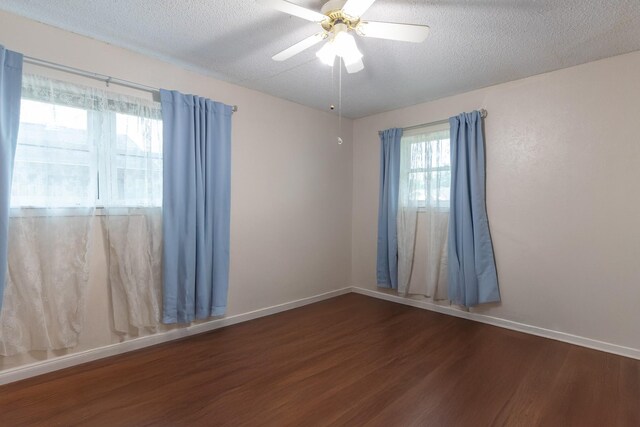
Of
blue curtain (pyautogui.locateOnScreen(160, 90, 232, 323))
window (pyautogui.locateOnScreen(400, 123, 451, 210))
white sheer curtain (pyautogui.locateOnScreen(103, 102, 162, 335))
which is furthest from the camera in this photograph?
window (pyautogui.locateOnScreen(400, 123, 451, 210))

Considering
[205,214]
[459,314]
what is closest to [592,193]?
[459,314]

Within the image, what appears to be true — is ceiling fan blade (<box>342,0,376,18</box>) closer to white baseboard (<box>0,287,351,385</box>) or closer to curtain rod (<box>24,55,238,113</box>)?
curtain rod (<box>24,55,238,113</box>)

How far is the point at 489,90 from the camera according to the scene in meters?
3.17

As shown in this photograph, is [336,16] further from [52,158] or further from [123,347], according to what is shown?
[123,347]

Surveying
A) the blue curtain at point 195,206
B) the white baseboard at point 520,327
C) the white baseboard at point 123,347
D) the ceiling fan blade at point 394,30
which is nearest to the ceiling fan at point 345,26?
the ceiling fan blade at point 394,30

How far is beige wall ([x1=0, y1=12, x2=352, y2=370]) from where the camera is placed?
91.0 inches

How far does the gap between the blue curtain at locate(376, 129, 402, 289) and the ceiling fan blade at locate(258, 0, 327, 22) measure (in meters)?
2.29

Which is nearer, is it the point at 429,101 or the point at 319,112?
the point at 429,101

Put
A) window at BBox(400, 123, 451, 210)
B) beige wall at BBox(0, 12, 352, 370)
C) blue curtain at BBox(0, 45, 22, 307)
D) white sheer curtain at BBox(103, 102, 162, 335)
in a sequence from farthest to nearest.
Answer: window at BBox(400, 123, 451, 210) → white sheer curtain at BBox(103, 102, 162, 335) → beige wall at BBox(0, 12, 352, 370) → blue curtain at BBox(0, 45, 22, 307)

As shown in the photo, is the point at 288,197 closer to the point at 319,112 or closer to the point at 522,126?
the point at 319,112

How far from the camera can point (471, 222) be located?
10.5ft

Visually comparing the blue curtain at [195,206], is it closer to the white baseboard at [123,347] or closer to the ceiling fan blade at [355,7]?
the white baseboard at [123,347]

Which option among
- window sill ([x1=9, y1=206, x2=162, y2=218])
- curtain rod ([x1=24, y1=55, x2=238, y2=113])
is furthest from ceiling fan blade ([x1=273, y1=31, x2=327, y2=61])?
window sill ([x1=9, y1=206, x2=162, y2=218])

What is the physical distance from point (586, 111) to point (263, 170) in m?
2.95
